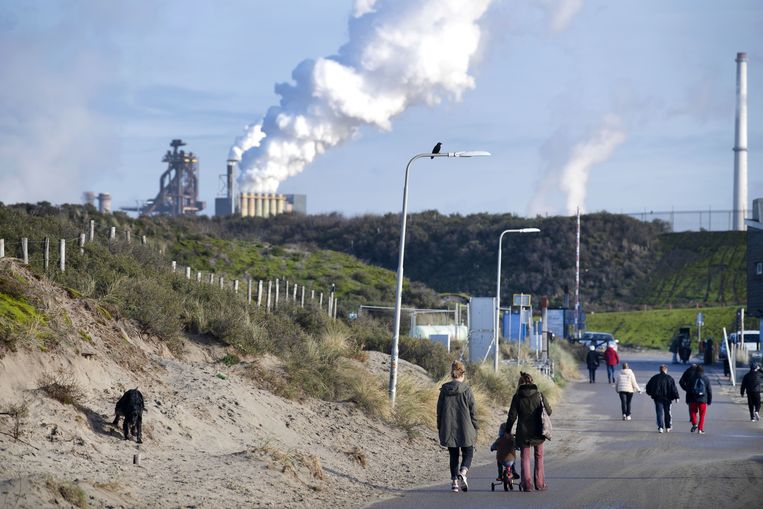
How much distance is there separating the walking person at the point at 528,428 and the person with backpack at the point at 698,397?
9525mm

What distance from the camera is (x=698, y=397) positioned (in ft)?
76.8

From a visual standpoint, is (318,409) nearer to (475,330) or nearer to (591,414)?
(591,414)

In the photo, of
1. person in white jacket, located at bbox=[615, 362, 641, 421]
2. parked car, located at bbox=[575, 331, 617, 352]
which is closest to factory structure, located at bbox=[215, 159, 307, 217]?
parked car, located at bbox=[575, 331, 617, 352]

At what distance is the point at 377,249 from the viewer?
10338 cm

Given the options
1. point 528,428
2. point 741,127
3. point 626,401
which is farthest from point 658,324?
point 528,428

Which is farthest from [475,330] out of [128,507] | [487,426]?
[128,507]

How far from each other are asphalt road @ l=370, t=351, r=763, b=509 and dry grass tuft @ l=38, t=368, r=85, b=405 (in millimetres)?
4149

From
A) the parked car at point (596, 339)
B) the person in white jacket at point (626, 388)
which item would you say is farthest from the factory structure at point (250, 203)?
the person in white jacket at point (626, 388)

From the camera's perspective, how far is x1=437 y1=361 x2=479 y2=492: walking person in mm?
14508

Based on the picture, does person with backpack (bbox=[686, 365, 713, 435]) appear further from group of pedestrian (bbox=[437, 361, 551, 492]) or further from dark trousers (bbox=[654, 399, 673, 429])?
group of pedestrian (bbox=[437, 361, 551, 492])

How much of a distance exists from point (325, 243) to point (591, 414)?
75418 mm

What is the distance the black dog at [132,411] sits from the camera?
547 inches

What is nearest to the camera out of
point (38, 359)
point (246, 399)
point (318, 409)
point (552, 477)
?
point (38, 359)

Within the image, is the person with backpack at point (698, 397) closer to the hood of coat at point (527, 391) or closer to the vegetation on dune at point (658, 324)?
the hood of coat at point (527, 391)
